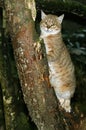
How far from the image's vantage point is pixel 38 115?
2.46 meters

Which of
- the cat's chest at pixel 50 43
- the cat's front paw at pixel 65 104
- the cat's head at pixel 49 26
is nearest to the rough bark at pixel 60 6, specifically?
the cat's head at pixel 49 26

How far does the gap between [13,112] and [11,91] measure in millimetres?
221

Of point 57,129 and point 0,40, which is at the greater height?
point 0,40

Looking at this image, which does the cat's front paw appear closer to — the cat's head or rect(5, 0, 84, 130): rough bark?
the cat's head

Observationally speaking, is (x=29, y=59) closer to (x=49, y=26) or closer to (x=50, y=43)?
(x=50, y=43)

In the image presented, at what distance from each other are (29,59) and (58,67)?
1228 mm

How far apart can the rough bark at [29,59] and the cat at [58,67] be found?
985mm

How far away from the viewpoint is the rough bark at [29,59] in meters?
2.17

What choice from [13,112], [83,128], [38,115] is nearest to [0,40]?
[13,112]

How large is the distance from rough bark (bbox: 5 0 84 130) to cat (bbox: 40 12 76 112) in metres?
0.98

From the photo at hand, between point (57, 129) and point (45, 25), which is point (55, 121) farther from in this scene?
point (45, 25)

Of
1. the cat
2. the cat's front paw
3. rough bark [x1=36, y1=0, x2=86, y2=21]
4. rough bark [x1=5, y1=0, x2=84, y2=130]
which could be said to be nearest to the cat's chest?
the cat

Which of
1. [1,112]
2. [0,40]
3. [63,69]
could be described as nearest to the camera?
[0,40]

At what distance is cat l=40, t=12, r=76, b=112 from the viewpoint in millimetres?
3404
